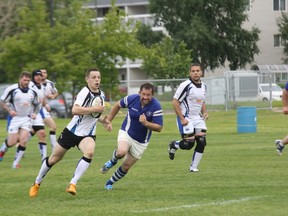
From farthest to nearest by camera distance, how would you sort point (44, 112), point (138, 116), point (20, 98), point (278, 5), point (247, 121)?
point (278, 5), point (247, 121), point (44, 112), point (20, 98), point (138, 116)

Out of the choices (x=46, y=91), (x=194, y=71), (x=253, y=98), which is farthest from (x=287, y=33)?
(x=194, y=71)

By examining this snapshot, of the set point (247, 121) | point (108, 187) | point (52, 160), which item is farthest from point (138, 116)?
point (247, 121)

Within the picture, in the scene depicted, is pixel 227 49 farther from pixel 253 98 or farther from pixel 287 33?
pixel 253 98

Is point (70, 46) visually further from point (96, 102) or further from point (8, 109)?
point (96, 102)

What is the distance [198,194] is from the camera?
11.5 metres

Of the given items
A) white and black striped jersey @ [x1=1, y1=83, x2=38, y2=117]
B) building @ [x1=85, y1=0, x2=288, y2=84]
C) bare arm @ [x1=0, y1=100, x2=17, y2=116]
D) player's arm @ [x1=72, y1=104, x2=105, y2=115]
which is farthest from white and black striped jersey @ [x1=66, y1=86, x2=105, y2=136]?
building @ [x1=85, y1=0, x2=288, y2=84]

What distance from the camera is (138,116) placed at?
1222 centimetres

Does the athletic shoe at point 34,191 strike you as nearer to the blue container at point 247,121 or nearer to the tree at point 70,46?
the blue container at point 247,121

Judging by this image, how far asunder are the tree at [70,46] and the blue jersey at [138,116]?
2942 centimetres

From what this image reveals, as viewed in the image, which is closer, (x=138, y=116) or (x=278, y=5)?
(x=138, y=116)

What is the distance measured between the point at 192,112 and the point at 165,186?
2845 mm

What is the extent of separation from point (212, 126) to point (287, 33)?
39164 millimetres

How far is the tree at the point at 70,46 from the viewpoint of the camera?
42.1 m

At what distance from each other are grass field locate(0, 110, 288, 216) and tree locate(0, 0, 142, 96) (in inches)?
823
